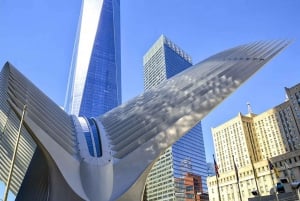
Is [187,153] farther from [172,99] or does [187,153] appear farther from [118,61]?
[172,99]

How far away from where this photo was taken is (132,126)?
90.6 feet

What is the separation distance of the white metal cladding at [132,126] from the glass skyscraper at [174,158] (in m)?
80.3

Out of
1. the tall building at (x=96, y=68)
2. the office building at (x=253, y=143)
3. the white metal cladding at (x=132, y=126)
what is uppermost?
the tall building at (x=96, y=68)

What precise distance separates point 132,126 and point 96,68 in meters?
149

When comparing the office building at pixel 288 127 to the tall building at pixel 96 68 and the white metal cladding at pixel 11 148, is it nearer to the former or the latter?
the white metal cladding at pixel 11 148

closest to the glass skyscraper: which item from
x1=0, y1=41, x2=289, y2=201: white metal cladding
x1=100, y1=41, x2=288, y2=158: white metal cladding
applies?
x1=100, y1=41, x2=288, y2=158: white metal cladding

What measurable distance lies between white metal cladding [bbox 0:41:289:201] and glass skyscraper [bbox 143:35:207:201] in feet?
264

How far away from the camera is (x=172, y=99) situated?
28.0m

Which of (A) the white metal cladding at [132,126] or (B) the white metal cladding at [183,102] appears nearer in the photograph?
(A) the white metal cladding at [132,126]

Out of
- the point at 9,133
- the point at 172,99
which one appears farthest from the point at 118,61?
the point at 172,99

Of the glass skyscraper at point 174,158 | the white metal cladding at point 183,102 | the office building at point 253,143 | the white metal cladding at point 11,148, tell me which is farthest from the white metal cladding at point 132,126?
the glass skyscraper at point 174,158

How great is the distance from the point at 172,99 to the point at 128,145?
6.37 meters

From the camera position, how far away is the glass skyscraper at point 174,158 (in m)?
119

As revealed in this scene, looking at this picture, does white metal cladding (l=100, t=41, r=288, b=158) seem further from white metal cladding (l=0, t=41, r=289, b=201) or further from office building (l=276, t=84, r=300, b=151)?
office building (l=276, t=84, r=300, b=151)
